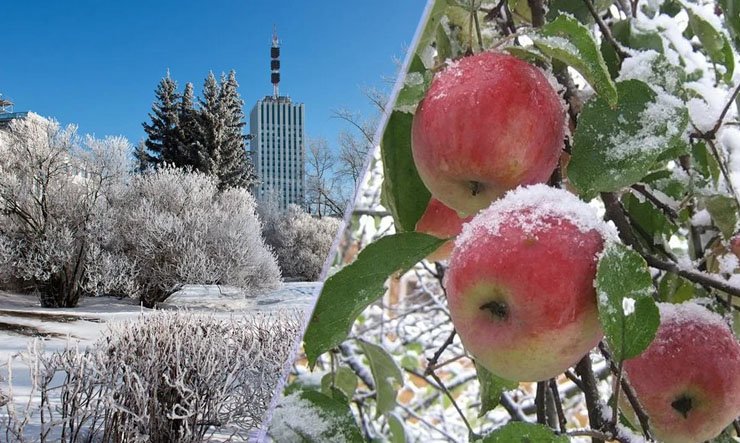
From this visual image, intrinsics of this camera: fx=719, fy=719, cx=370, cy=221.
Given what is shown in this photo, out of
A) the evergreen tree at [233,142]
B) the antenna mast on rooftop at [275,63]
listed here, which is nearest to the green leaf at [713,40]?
the antenna mast on rooftop at [275,63]

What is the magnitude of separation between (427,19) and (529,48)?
1.9 inches

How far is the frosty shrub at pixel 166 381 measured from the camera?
131 cm

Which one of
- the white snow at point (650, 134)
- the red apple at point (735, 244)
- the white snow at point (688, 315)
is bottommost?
the white snow at point (688, 315)

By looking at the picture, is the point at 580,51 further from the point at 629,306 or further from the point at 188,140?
the point at 188,140

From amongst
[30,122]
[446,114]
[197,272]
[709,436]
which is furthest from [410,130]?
[197,272]

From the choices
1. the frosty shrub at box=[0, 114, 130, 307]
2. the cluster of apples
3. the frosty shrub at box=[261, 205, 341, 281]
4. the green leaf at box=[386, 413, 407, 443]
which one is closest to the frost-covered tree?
the frosty shrub at box=[0, 114, 130, 307]

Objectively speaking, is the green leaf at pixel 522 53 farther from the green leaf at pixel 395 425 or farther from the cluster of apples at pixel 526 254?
the green leaf at pixel 395 425

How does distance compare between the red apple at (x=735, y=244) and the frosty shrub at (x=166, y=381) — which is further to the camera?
the frosty shrub at (x=166, y=381)

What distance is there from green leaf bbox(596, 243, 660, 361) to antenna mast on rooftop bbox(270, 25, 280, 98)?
0.70 m

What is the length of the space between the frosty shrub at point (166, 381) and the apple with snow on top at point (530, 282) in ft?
3.70

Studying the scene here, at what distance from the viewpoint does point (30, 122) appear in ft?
3.97

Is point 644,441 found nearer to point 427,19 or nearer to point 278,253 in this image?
point 427,19

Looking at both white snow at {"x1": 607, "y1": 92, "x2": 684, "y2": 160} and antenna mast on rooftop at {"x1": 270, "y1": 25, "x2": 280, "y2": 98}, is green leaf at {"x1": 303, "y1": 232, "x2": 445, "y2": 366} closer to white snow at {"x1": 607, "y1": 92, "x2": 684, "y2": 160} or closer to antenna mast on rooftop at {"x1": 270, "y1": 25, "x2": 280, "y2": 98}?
white snow at {"x1": 607, "y1": 92, "x2": 684, "y2": 160}

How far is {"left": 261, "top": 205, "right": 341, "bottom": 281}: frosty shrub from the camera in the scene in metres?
1.18
